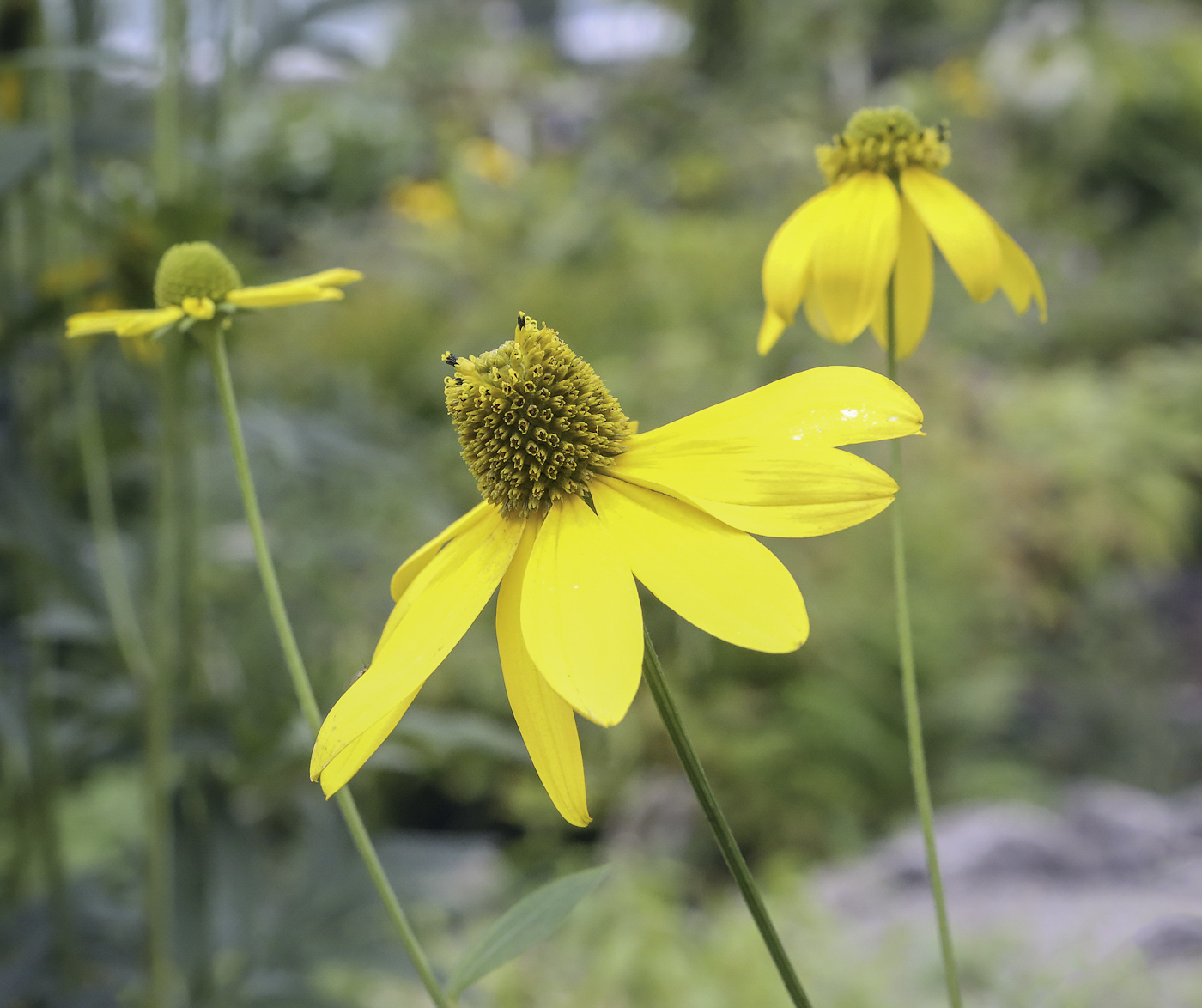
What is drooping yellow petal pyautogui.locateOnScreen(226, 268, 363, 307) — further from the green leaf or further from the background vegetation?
the background vegetation

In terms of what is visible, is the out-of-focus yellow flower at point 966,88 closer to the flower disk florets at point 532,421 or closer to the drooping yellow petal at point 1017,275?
the drooping yellow petal at point 1017,275

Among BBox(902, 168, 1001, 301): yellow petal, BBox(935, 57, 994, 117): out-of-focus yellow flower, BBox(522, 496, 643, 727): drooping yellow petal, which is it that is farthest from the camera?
BBox(935, 57, 994, 117): out-of-focus yellow flower

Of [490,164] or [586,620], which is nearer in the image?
[586,620]

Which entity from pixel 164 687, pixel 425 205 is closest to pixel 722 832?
pixel 164 687

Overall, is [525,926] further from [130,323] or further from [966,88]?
[966,88]

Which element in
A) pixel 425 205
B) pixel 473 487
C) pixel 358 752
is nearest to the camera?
pixel 358 752

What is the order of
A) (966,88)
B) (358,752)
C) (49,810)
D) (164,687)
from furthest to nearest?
1. (966,88)
2. (49,810)
3. (164,687)
4. (358,752)

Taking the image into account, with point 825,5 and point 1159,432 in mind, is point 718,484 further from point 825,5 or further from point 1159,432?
point 825,5

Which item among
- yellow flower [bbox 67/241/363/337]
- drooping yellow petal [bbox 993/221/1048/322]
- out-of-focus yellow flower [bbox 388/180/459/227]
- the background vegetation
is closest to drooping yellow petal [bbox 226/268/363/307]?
yellow flower [bbox 67/241/363/337]
